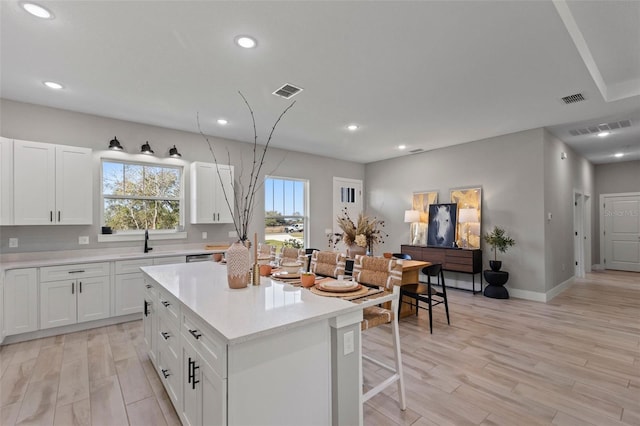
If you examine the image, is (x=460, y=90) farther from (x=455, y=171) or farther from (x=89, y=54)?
(x=89, y=54)

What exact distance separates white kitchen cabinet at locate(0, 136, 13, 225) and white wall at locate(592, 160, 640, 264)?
39.5 feet

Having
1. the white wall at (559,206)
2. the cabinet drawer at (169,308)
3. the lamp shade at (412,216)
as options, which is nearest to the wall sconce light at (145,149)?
the cabinet drawer at (169,308)

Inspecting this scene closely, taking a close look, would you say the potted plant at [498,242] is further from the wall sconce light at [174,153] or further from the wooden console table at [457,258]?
the wall sconce light at [174,153]

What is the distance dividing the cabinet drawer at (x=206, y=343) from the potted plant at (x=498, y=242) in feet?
16.5

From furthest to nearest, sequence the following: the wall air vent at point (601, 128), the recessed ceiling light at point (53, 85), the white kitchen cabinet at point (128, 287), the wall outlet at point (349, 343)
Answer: the wall air vent at point (601, 128) → the white kitchen cabinet at point (128, 287) → the recessed ceiling light at point (53, 85) → the wall outlet at point (349, 343)

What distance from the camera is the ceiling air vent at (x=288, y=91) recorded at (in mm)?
3300

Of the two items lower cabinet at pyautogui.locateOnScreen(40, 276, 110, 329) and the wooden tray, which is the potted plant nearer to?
the wooden tray

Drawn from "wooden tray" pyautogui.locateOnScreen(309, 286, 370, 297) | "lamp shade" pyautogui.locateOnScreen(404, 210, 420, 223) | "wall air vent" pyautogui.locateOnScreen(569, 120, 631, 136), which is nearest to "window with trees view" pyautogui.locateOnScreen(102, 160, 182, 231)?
"wooden tray" pyautogui.locateOnScreen(309, 286, 370, 297)

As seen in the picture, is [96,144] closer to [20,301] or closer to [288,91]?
[20,301]

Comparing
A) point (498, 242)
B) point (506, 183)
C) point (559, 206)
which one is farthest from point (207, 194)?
point (559, 206)

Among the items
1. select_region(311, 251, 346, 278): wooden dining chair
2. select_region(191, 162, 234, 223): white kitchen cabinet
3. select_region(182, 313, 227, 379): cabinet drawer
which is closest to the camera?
select_region(182, 313, 227, 379): cabinet drawer

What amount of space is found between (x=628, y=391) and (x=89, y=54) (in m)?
5.39

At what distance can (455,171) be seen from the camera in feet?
19.5

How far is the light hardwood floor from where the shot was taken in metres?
2.07
